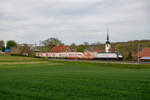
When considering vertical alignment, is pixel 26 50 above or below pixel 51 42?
below

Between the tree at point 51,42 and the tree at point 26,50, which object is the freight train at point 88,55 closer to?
the tree at point 26,50

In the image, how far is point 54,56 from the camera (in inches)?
3130

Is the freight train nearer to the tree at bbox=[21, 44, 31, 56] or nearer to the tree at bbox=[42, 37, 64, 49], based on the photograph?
the tree at bbox=[21, 44, 31, 56]

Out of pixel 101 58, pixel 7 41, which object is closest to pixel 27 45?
pixel 101 58

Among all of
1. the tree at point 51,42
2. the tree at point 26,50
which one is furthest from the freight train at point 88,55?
the tree at point 51,42

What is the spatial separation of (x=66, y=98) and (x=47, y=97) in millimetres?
614

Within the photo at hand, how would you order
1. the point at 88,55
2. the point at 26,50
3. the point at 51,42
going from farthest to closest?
1. the point at 51,42
2. the point at 26,50
3. the point at 88,55

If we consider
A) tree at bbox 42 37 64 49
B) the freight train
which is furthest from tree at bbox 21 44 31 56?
tree at bbox 42 37 64 49

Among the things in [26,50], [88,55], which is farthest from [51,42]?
[88,55]

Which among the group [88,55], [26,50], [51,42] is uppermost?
[51,42]

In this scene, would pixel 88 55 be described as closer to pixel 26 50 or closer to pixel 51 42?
pixel 26 50

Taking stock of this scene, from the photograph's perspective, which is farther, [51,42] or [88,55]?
[51,42]

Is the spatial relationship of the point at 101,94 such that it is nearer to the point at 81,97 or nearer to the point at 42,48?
the point at 81,97

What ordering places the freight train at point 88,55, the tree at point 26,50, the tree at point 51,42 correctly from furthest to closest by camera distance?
the tree at point 51,42, the tree at point 26,50, the freight train at point 88,55
